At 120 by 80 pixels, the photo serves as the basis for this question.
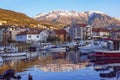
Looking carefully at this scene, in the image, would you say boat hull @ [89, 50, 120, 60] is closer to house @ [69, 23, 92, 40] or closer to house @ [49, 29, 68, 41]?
house @ [49, 29, 68, 41]

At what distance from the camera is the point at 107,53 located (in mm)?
50594

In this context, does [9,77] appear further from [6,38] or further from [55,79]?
[6,38]

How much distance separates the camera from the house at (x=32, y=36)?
12038cm

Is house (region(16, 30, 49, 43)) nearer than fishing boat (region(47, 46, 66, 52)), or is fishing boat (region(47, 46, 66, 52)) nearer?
fishing boat (region(47, 46, 66, 52))

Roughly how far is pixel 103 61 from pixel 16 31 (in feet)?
293

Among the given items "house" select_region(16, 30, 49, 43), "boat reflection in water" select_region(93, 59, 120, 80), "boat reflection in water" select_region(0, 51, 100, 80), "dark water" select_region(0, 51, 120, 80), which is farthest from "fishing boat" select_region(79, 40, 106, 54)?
"house" select_region(16, 30, 49, 43)

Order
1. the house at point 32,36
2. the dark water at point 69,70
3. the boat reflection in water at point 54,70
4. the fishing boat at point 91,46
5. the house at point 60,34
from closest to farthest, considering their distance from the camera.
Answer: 1. the dark water at point 69,70
2. the boat reflection in water at point 54,70
3. the fishing boat at point 91,46
4. the house at point 32,36
5. the house at point 60,34

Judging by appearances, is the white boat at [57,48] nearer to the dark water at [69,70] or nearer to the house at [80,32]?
the dark water at [69,70]

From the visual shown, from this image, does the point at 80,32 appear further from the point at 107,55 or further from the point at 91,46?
the point at 107,55

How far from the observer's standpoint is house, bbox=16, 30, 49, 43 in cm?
12038

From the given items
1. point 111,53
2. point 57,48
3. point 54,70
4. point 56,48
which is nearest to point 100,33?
point 56,48

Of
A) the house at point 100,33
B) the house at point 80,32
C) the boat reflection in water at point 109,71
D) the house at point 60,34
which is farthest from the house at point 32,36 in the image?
the boat reflection in water at point 109,71

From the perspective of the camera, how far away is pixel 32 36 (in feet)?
396

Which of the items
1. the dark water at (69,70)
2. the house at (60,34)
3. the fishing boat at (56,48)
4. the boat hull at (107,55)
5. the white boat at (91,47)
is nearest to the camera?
the dark water at (69,70)
